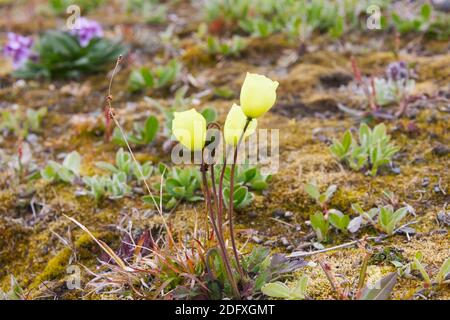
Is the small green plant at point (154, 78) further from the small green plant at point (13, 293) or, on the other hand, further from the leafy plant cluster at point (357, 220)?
the small green plant at point (13, 293)

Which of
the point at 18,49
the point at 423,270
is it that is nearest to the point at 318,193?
the point at 423,270

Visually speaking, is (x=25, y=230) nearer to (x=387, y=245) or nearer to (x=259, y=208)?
(x=259, y=208)

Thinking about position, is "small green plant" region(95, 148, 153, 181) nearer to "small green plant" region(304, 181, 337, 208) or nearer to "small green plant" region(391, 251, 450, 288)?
"small green plant" region(304, 181, 337, 208)

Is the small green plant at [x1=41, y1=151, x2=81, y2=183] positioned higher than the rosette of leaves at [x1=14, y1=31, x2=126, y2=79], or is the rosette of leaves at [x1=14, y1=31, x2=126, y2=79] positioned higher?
the rosette of leaves at [x1=14, y1=31, x2=126, y2=79]

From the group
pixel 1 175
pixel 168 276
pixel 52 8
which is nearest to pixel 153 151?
pixel 1 175

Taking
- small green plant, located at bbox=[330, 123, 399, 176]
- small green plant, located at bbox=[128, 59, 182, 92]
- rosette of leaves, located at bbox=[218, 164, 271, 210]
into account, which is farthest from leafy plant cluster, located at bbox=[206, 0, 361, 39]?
rosette of leaves, located at bbox=[218, 164, 271, 210]
